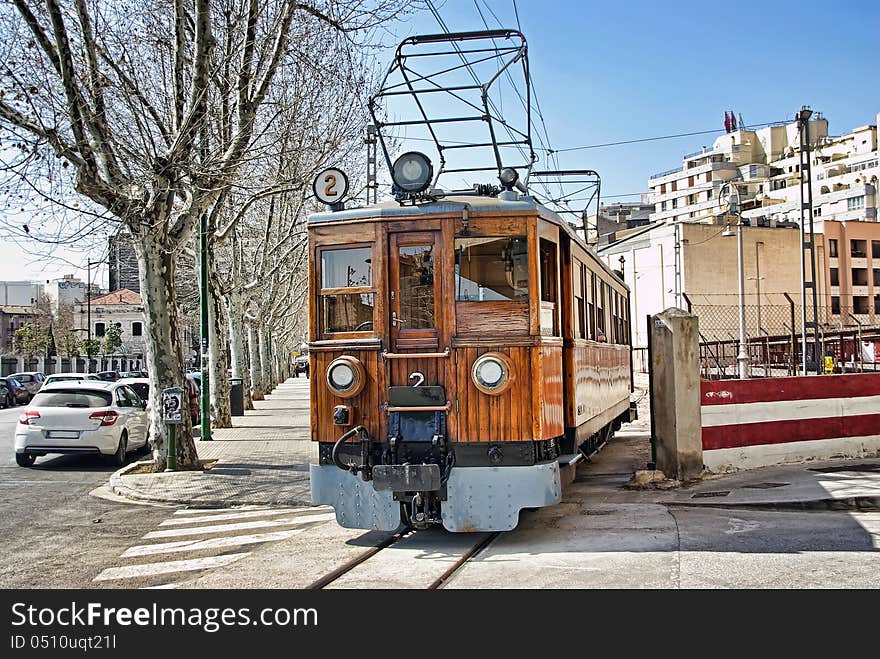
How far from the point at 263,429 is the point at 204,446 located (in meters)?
4.58

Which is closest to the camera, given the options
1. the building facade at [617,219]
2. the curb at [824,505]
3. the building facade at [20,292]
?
the curb at [824,505]

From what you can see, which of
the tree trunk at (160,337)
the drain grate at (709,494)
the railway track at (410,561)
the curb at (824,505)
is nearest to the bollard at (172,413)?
the tree trunk at (160,337)

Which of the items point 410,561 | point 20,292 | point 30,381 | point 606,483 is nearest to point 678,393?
point 606,483

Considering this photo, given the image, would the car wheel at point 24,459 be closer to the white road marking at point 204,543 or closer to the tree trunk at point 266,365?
the white road marking at point 204,543

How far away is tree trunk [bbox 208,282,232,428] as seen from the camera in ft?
78.4

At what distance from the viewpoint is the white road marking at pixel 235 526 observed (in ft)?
Result: 33.5

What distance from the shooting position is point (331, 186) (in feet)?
30.5

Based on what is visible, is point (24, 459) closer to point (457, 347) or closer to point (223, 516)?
point (223, 516)

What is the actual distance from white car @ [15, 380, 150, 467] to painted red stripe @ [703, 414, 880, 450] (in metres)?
10.8

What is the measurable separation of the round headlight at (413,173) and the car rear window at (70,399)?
1024 cm

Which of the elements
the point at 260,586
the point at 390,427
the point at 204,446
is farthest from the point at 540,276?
the point at 204,446

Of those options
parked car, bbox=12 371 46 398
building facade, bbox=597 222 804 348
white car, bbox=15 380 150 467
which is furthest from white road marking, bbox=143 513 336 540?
building facade, bbox=597 222 804 348

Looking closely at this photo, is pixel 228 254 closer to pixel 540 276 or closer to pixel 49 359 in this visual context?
pixel 540 276

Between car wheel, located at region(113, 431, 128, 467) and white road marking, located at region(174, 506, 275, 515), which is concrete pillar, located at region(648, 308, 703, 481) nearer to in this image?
white road marking, located at region(174, 506, 275, 515)
